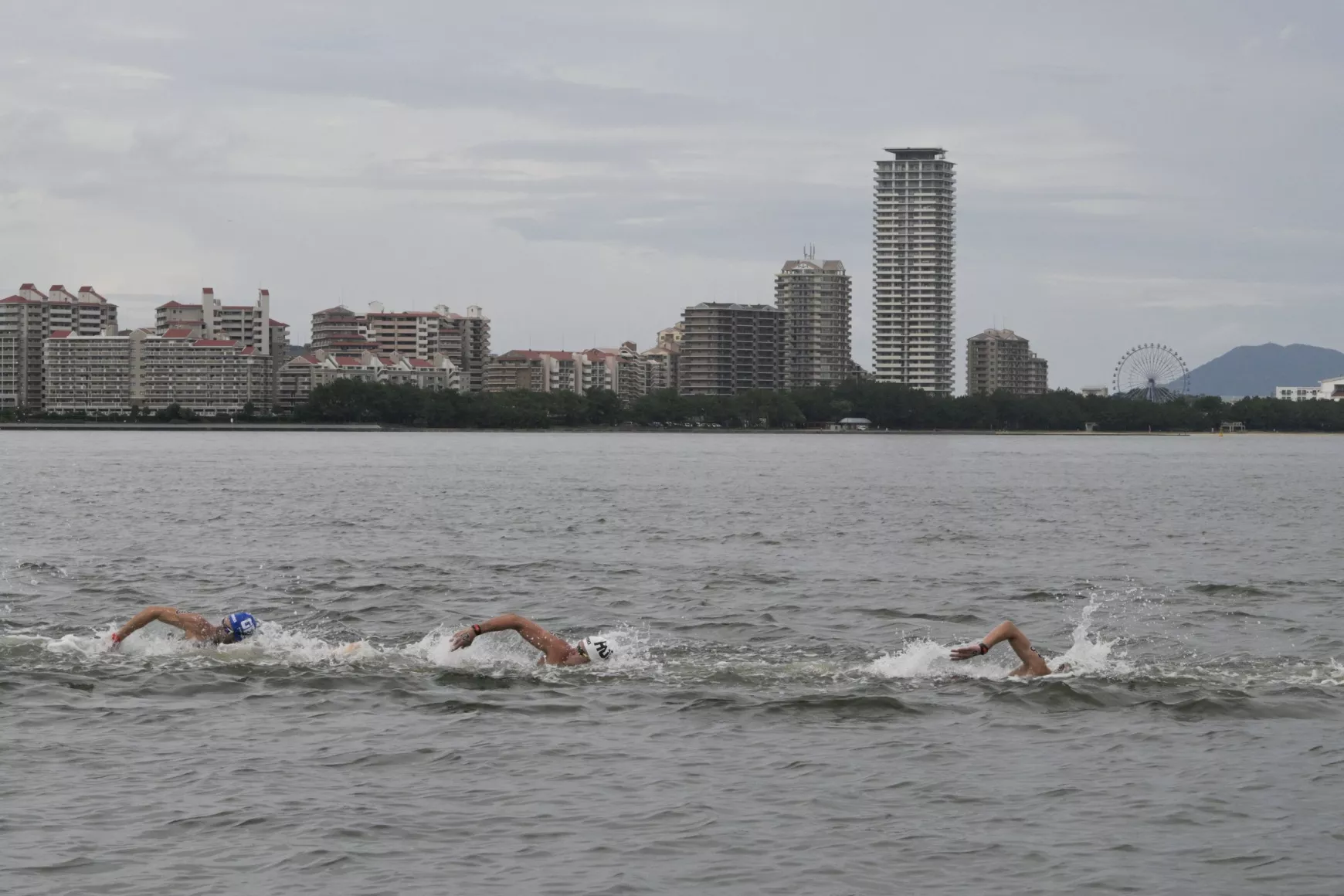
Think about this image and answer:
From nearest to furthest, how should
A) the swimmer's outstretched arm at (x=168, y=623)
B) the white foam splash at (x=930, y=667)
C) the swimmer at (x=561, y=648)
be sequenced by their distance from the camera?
1. the white foam splash at (x=930, y=667)
2. the swimmer at (x=561, y=648)
3. the swimmer's outstretched arm at (x=168, y=623)

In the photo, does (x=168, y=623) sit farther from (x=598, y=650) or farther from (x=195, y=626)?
(x=598, y=650)

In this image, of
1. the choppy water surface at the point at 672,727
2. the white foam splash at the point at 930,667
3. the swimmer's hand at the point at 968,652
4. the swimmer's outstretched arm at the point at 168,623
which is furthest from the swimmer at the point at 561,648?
the swimmer's hand at the point at 968,652

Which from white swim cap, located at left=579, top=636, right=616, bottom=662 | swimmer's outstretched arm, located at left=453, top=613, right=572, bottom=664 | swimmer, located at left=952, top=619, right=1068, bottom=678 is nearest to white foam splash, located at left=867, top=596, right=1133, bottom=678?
swimmer, located at left=952, top=619, right=1068, bottom=678

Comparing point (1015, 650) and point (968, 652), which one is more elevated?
point (968, 652)

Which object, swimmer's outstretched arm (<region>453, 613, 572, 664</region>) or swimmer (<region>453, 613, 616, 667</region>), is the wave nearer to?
swimmer (<region>453, 613, 616, 667</region>)

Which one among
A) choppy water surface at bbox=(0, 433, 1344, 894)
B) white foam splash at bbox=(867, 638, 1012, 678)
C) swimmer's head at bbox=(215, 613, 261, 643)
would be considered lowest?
choppy water surface at bbox=(0, 433, 1344, 894)

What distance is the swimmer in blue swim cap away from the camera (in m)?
26.9

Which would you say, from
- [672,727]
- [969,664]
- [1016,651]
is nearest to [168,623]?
[672,727]

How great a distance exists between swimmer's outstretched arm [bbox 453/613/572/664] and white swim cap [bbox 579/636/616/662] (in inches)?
12.1

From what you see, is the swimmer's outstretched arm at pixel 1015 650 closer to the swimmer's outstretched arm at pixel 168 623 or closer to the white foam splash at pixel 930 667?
the white foam splash at pixel 930 667

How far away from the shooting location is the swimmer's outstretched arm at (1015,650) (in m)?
23.7

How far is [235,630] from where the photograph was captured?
27.2 metres

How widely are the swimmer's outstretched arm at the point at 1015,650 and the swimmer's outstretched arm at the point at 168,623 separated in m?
12.6

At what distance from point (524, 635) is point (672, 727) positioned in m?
4.61
